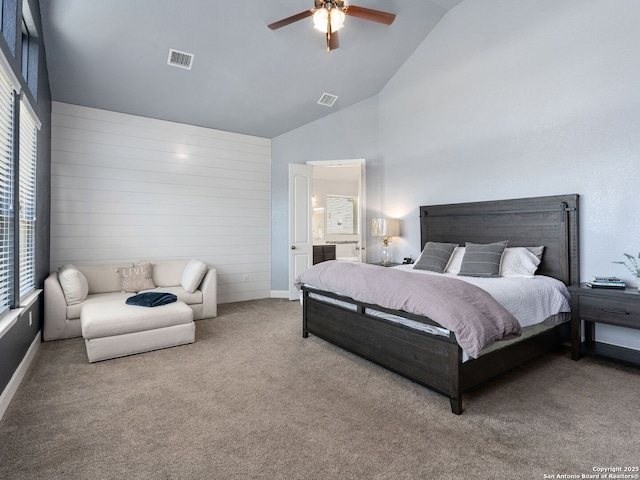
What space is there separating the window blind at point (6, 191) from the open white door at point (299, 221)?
3758 mm

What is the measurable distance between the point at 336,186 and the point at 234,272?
14.1 feet

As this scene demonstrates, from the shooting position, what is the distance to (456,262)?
4188mm

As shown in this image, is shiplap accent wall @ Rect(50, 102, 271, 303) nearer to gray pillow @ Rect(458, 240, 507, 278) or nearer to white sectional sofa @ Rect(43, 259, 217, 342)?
white sectional sofa @ Rect(43, 259, 217, 342)

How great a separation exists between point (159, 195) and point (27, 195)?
1908mm

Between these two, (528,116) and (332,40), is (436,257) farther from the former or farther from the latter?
(332,40)

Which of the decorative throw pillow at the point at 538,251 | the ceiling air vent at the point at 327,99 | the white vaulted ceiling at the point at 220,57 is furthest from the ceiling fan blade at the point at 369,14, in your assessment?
the decorative throw pillow at the point at 538,251

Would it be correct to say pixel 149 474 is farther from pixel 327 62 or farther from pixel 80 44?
pixel 327 62

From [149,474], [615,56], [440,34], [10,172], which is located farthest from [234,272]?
[615,56]

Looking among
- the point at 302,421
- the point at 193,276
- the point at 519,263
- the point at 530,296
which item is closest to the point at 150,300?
the point at 193,276

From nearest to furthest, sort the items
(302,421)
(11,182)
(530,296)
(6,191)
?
(302,421) < (6,191) < (11,182) < (530,296)

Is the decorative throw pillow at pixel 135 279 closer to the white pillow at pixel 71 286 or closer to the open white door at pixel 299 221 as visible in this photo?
the white pillow at pixel 71 286

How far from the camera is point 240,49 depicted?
162 inches

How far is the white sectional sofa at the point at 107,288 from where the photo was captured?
3.70 meters

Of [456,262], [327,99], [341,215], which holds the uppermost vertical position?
[327,99]
